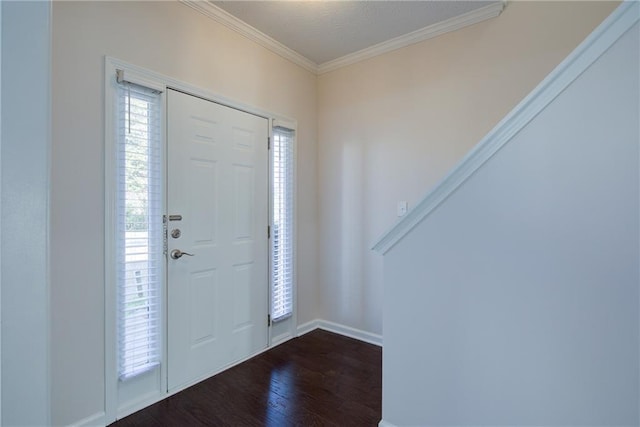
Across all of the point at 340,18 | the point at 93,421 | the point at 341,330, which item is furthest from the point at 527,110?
the point at 93,421

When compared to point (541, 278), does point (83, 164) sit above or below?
above

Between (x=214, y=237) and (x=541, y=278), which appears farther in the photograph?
(x=214, y=237)

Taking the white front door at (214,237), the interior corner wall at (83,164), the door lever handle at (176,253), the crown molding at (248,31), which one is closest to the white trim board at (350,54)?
the crown molding at (248,31)

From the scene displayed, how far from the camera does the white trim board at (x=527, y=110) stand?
1.04 metres

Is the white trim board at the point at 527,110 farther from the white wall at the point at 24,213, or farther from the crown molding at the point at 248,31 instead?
the crown molding at the point at 248,31

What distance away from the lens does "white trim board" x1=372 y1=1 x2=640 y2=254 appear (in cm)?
104

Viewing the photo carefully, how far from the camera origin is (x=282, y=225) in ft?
9.59

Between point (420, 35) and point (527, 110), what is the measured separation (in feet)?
5.75

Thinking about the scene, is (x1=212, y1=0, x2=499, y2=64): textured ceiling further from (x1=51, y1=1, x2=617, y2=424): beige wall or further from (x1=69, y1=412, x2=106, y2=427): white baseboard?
(x1=69, y1=412, x2=106, y2=427): white baseboard

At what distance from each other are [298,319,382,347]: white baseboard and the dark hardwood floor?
0.17 m

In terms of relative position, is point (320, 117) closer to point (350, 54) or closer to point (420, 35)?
point (350, 54)

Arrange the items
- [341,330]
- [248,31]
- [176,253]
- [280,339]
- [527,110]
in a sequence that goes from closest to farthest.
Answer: [527,110] < [176,253] < [248,31] < [280,339] < [341,330]

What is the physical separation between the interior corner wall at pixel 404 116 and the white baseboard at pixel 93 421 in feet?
6.50

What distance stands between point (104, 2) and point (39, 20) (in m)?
1.62
